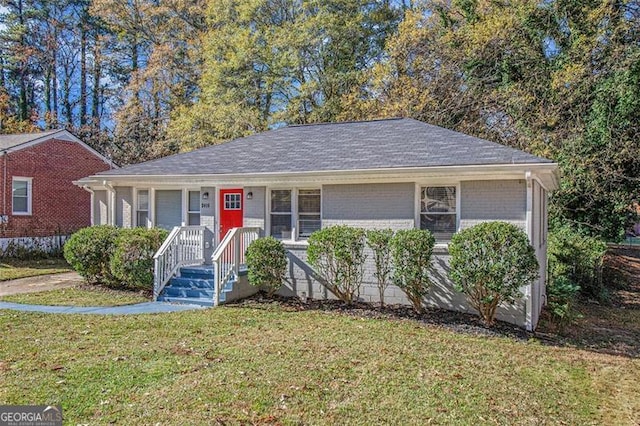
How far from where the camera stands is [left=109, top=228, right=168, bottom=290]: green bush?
998 centimetres

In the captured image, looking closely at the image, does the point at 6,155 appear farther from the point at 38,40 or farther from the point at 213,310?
the point at 38,40

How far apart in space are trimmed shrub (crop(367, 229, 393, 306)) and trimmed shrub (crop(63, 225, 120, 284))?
625cm

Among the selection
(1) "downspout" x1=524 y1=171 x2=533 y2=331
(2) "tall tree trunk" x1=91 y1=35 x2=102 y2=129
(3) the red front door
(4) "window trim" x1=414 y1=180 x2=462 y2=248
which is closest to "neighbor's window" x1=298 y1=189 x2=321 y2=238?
(3) the red front door

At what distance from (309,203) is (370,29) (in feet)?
48.9

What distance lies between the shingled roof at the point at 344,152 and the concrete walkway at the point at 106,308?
336 cm

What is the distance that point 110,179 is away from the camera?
11.7 m

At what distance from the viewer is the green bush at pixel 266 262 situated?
370 inches

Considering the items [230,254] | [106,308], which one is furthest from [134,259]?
[230,254]

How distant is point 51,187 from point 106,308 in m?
11.6

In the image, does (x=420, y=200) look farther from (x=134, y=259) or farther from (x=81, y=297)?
(x=81, y=297)

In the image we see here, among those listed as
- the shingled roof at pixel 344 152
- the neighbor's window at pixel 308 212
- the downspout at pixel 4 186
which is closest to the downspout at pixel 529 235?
the shingled roof at pixel 344 152

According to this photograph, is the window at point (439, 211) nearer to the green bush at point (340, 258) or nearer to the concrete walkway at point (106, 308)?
the green bush at point (340, 258)

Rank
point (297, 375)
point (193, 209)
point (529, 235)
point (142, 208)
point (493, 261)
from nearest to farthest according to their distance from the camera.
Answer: point (297, 375) → point (493, 261) → point (529, 235) → point (193, 209) → point (142, 208)

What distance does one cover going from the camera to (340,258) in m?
8.84
